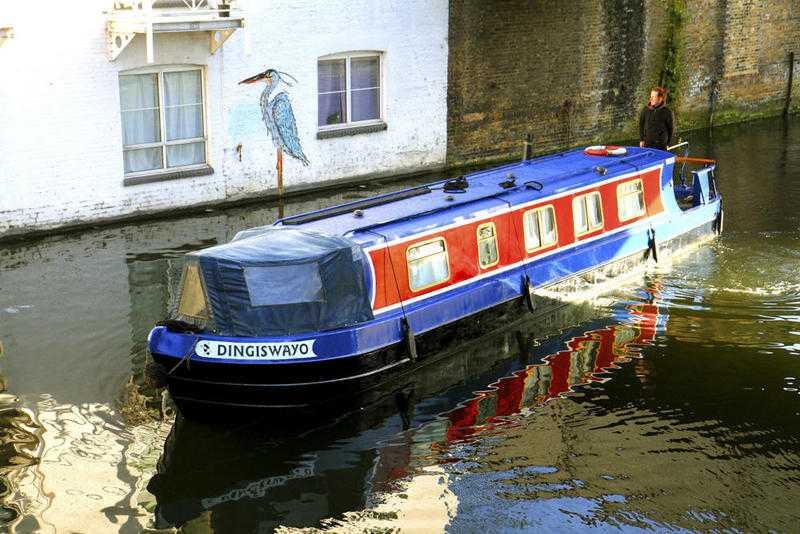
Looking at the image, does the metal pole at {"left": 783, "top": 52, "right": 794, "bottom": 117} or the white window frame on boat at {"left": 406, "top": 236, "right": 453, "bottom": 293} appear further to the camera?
the metal pole at {"left": 783, "top": 52, "right": 794, "bottom": 117}

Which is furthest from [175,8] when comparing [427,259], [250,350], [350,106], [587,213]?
[250,350]

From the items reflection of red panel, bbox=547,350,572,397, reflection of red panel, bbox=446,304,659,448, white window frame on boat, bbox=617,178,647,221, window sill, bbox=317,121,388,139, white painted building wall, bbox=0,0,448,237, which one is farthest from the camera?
window sill, bbox=317,121,388,139

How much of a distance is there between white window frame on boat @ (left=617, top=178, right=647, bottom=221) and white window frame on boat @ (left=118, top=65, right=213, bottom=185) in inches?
245

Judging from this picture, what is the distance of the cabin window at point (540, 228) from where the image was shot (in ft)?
41.0

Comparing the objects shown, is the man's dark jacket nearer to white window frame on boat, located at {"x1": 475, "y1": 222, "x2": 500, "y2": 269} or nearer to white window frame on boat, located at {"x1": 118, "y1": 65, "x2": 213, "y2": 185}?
white window frame on boat, located at {"x1": 475, "y1": 222, "x2": 500, "y2": 269}

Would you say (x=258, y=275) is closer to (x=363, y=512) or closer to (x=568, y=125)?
(x=363, y=512)

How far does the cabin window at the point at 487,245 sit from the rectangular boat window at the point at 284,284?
2404 mm

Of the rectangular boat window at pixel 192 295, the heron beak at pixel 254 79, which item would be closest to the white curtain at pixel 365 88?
the heron beak at pixel 254 79

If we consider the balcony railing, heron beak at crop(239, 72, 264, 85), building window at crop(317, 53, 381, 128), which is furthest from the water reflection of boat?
building window at crop(317, 53, 381, 128)

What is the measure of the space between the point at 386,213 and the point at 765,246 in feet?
20.4

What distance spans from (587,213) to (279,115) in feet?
19.1

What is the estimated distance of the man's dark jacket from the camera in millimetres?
15591

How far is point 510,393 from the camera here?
1087 cm

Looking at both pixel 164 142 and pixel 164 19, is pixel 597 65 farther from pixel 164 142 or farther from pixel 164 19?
pixel 164 19
